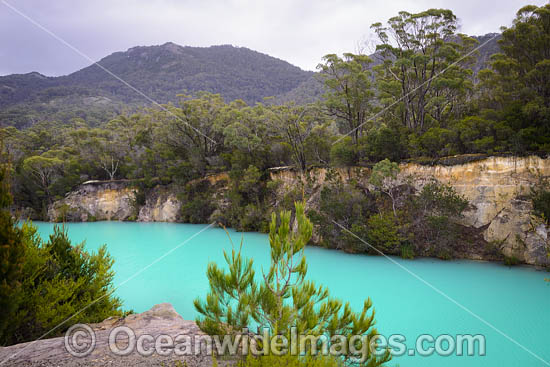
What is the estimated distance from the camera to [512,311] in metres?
6.14

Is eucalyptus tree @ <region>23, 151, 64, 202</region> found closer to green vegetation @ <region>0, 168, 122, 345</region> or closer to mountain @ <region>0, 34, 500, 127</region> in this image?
mountain @ <region>0, 34, 500, 127</region>

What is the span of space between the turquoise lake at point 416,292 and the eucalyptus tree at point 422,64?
6520 mm

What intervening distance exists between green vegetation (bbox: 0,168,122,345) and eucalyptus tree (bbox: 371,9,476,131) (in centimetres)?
1154

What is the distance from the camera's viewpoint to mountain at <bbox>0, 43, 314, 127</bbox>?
50219 millimetres

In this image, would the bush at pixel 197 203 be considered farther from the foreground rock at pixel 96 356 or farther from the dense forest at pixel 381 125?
the foreground rock at pixel 96 356

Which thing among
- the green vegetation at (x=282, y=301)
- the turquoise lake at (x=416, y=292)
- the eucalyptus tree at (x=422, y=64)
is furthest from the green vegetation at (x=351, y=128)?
the turquoise lake at (x=416, y=292)

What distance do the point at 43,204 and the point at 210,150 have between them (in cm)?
1605

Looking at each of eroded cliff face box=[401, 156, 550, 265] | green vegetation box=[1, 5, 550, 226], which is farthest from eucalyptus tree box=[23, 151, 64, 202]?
eroded cliff face box=[401, 156, 550, 265]

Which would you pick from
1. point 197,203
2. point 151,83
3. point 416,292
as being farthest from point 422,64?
point 151,83

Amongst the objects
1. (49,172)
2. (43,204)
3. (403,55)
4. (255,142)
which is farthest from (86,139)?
(403,55)

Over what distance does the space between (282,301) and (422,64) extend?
491 inches

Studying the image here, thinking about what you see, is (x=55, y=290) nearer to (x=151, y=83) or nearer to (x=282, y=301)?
(x=282, y=301)

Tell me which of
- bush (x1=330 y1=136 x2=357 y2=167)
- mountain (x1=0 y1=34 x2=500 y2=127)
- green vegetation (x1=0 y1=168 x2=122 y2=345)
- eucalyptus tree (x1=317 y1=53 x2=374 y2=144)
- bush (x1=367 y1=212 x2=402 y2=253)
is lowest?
bush (x1=367 y1=212 x2=402 y2=253)

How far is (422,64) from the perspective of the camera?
12.2 meters
